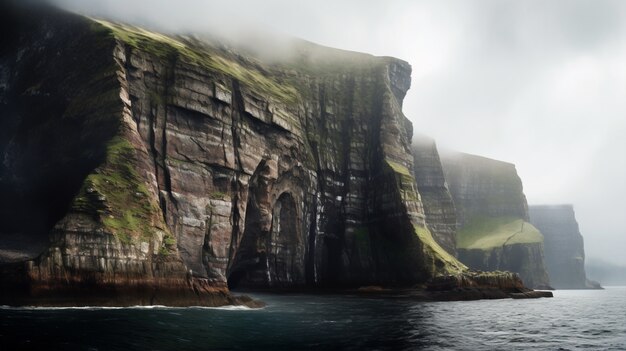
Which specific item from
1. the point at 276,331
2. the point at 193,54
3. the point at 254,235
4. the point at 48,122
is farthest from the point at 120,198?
the point at 193,54

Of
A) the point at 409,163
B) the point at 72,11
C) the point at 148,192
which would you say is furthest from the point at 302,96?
the point at 148,192

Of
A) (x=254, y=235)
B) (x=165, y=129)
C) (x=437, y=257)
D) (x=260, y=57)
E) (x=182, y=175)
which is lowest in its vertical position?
(x=437, y=257)

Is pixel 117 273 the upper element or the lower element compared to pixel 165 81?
lower

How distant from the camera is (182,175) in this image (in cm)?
8700

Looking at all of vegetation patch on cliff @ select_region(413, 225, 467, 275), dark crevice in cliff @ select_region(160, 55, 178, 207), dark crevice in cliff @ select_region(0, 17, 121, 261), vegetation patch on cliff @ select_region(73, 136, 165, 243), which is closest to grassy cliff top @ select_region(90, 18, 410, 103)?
dark crevice in cliff @ select_region(160, 55, 178, 207)

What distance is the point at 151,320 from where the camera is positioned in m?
45.6

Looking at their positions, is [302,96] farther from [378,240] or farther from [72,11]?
[72,11]

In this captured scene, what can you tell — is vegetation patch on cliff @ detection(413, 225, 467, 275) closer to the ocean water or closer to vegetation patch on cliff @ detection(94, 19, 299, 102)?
vegetation patch on cliff @ detection(94, 19, 299, 102)

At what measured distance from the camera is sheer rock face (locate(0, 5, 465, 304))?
2542 inches

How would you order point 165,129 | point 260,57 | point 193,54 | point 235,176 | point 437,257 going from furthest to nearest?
1. point 260,57
2. point 437,257
3. point 193,54
4. point 235,176
5. point 165,129

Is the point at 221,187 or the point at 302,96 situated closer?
the point at 221,187

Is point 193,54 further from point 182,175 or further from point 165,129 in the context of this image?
point 182,175

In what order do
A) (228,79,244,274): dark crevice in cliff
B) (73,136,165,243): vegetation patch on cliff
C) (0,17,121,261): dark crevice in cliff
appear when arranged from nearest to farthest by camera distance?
(73,136,165,243): vegetation patch on cliff < (0,17,121,261): dark crevice in cliff < (228,79,244,274): dark crevice in cliff

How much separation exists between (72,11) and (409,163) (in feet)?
366
